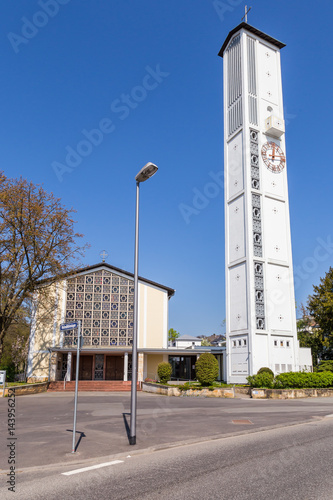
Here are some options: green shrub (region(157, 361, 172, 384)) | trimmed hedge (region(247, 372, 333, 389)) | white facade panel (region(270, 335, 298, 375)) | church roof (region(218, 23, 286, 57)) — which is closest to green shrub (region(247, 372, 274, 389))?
trimmed hedge (region(247, 372, 333, 389))

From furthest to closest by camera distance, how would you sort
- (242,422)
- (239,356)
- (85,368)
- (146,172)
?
(85,368)
(239,356)
(242,422)
(146,172)

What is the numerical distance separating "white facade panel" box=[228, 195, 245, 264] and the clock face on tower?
4.50 metres

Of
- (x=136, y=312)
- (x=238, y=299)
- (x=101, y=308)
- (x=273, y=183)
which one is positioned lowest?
(x=136, y=312)

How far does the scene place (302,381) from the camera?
27.1 meters

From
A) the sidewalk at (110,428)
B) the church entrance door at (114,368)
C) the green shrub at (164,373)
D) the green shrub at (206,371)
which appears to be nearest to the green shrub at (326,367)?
the green shrub at (206,371)

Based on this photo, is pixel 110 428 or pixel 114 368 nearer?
pixel 110 428

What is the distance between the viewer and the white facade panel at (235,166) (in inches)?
1508

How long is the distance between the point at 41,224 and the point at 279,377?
19.4m

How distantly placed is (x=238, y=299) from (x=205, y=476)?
30.2m

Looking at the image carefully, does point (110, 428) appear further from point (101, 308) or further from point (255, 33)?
point (255, 33)

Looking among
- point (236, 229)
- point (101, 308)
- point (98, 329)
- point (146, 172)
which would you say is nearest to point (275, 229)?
point (236, 229)

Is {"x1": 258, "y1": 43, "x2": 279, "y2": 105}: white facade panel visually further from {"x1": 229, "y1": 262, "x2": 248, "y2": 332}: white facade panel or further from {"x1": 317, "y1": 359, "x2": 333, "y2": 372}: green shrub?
{"x1": 317, "y1": 359, "x2": 333, "y2": 372}: green shrub

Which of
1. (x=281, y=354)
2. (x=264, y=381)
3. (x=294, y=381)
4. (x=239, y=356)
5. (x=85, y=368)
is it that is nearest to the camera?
(x=294, y=381)

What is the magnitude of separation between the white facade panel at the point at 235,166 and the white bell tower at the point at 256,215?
0.09 m
